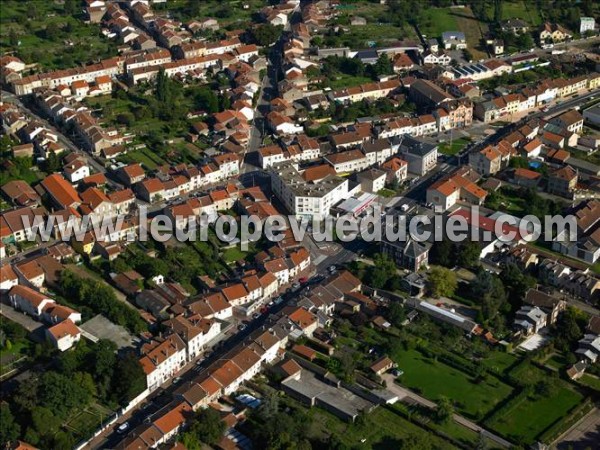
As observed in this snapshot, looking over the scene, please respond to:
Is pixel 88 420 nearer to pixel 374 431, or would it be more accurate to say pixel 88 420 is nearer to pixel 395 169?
pixel 374 431

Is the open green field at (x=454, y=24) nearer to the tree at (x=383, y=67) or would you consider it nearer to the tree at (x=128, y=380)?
the tree at (x=383, y=67)

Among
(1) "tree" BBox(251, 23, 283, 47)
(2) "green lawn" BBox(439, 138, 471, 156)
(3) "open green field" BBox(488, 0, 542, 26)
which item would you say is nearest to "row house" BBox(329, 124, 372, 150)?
(2) "green lawn" BBox(439, 138, 471, 156)

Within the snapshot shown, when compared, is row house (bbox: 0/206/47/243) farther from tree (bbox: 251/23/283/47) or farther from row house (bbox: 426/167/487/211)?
tree (bbox: 251/23/283/47)

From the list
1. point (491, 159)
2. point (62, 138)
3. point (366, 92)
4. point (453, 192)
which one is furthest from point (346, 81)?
point (62, 138)

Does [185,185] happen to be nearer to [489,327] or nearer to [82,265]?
[82,265]

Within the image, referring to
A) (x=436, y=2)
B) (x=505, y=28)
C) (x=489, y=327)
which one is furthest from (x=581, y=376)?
(x=436, y=2)

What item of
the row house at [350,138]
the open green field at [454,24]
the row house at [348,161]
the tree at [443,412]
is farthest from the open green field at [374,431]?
the open green field at [454,24]

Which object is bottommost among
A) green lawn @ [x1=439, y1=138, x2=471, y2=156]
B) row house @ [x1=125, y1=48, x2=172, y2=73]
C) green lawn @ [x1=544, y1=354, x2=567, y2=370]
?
green lawn @ [x1=544, y1=354, x2=567, y2=370]
